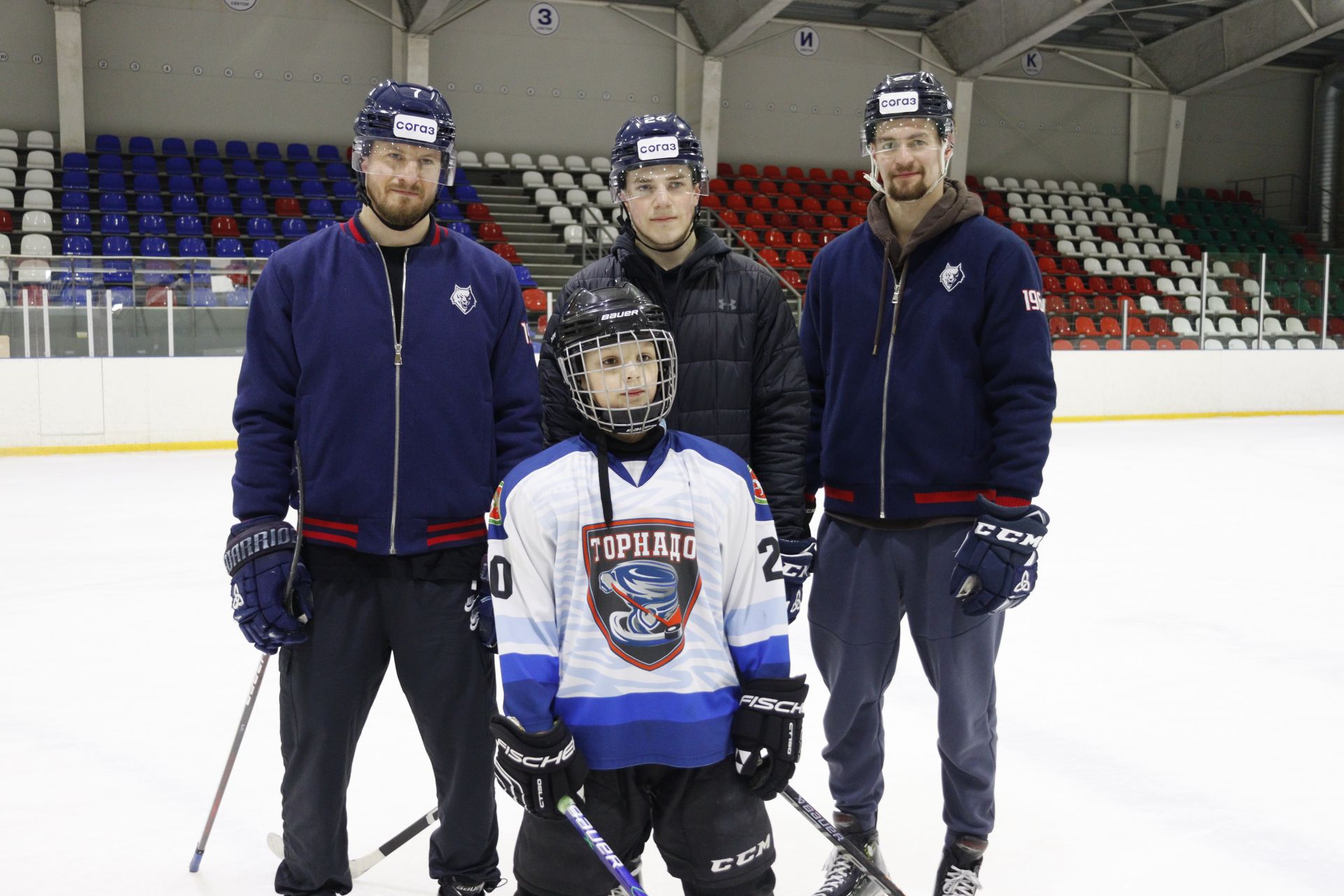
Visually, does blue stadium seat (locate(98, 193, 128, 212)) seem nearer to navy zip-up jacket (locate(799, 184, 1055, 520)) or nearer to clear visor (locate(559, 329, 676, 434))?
navy zip-up jacket (locate(799, 184, 1055, 520))

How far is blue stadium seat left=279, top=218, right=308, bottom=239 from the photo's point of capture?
12.2 meters

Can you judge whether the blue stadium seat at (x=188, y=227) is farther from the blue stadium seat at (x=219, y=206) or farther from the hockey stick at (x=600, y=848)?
the hockey stick at (x=600, y=848)

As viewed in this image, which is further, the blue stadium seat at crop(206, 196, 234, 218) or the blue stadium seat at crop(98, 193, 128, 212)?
the blue stadium seat at crop(206, 196, 234, 218)

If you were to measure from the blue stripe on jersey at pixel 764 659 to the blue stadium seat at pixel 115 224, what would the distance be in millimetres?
11755

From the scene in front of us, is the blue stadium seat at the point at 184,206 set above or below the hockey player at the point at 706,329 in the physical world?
above

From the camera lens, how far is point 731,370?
215 centimetres

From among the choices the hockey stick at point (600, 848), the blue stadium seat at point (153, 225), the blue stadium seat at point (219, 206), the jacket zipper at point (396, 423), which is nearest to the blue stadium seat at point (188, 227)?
the blue stadium seat at point (153, 225)

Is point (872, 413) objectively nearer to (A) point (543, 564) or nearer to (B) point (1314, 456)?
(A) point (543, 564)

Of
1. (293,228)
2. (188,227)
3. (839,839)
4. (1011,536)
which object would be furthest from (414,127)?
(188,227)

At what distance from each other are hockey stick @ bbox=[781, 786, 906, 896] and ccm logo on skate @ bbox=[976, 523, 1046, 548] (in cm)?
58

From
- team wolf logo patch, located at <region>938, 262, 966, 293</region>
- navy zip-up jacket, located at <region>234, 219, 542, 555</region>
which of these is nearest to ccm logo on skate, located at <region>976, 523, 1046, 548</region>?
team wolf logo patch, located at <region>938, 262, 966, 293</region>

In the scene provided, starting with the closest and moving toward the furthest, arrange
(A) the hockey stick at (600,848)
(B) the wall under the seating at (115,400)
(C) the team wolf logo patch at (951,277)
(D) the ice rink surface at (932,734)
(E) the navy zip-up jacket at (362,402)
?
(A) the hockey stick at (600,848)
(E) the navy zip-up jacket at (362,402)
(C) the team wolf logo patch at (951,277)
(D) the ice rink surface at (932,734)
(B) the wall under the seating at (115,400)

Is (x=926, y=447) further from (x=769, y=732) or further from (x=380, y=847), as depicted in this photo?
(x=380, y=847)

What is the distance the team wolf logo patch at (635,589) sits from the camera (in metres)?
1.65
